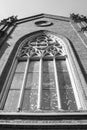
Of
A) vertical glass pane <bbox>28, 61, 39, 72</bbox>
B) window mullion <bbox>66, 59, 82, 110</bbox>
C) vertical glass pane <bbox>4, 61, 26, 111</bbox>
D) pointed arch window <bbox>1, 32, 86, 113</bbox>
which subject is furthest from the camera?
vertical glass pane <bbox>28, 61, 39, 72</bbox>

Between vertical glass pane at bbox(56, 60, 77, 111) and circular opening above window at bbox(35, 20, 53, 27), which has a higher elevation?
circular opening above window at bbox(35, 20, 53, 27)

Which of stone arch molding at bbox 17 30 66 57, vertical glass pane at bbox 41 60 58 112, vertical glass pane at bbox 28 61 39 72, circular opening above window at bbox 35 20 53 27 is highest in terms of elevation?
circular opening above window at bbox 35 20 53 27

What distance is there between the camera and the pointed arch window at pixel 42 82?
633cm

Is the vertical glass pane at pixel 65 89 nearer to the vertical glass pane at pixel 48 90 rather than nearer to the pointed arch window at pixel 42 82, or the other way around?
the pointed arch window at pixel 42 82

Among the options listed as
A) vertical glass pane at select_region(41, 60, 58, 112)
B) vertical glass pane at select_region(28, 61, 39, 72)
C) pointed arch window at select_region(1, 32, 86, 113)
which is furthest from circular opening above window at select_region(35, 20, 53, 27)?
vertical glass pane at select_region(41, 60, 58, 112)

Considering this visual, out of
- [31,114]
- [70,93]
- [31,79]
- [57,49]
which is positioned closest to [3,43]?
[57,49]

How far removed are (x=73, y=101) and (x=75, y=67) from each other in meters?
1.82

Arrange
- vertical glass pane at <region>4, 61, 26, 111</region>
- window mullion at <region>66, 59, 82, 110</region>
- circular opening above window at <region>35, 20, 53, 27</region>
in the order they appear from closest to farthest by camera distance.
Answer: window mullion at <region>66, 59, 82, 110</region>
vertical glass pane at <region>4, 61, 26, 111</region>
circular opening above window at <region>35, 20, 53, 27</region>

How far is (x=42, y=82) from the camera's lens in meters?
7.51

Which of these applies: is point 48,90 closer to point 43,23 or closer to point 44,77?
point 44,77

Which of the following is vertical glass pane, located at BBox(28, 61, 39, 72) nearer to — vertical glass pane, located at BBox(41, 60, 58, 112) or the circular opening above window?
vertical glass pane, located at BBox(41, 60, 58, 112)

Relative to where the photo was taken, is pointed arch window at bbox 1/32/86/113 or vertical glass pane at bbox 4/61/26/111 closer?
pointed arch window at bbox 1/32/86/113

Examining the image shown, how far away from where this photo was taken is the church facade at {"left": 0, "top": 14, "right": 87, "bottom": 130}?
5.11 m

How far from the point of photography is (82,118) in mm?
5094
